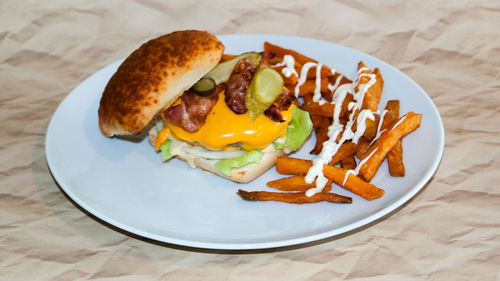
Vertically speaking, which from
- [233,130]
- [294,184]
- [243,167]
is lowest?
[243,167]

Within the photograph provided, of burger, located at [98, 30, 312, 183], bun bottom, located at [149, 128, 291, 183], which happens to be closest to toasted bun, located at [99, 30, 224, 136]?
burger, located at [98, 30, 312, 183]

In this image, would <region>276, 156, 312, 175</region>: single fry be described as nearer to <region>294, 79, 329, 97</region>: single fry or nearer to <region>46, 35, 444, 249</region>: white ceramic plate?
<region>46, 35, 444, 249</region>: white ceramic plate

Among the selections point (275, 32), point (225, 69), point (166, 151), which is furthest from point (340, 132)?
point (275, 32)

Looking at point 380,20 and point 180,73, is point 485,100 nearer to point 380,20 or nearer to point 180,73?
point 380,20

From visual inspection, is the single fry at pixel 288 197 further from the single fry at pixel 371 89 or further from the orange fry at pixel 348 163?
the single fry at pixel 371 89

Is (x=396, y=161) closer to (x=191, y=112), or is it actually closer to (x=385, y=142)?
(x=385, y=142)

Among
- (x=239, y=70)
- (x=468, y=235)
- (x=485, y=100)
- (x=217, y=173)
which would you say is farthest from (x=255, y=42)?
(x=468, y=235)

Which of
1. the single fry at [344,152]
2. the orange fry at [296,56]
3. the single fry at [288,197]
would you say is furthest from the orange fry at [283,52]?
the single fry at [288,197]
